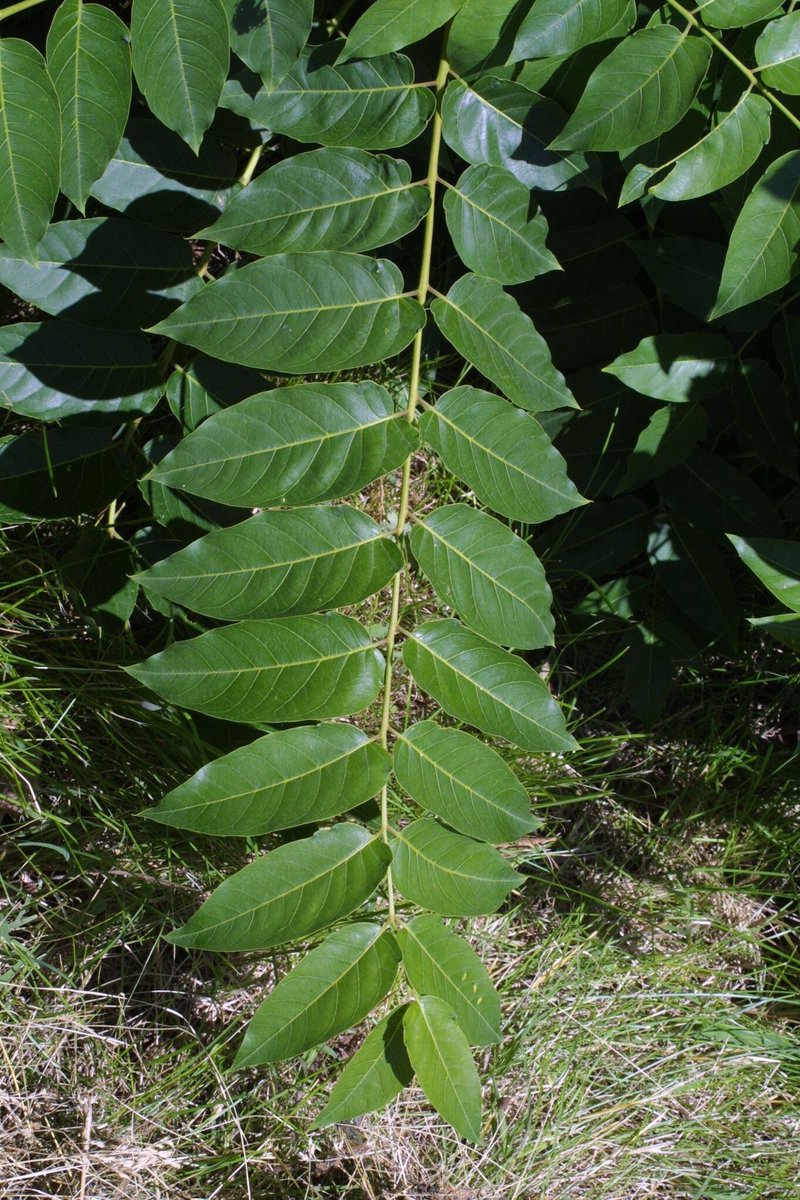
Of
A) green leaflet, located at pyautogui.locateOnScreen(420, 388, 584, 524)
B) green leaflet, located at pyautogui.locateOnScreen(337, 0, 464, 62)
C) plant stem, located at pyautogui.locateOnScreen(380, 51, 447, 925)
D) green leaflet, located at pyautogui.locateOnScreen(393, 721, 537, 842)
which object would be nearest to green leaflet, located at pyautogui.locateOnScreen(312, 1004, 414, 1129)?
plant stem, located at pyautogui.locateOnScreen(380, 51, 447, 925)

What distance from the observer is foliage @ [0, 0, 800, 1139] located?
1.28 m

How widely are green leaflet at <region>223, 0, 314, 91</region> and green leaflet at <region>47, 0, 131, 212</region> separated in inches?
5.6

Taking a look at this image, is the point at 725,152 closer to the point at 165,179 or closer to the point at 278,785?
the point at 165,179

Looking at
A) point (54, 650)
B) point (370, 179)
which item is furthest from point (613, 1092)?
point (370, 179)

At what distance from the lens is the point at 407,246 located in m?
2.03

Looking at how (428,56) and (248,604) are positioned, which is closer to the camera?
(248,604)

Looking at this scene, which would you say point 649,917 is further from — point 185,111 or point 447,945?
point 185,111

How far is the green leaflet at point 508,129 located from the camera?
1.46m

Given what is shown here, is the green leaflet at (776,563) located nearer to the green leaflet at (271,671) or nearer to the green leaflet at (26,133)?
the green leaflet at (271,671)

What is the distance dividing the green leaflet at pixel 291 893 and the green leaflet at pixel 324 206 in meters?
0.76

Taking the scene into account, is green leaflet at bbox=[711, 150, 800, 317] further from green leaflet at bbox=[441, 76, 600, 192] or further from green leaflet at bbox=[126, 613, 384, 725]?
green leaflet at bbox=[126, 613, 384, 725]

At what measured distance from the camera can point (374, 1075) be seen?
4.50ft

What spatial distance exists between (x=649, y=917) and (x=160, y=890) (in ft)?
3.43

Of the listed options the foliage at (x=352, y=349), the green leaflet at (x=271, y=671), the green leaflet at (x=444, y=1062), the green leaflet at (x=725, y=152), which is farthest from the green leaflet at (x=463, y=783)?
the green leaflet at (x=725, y=152)
